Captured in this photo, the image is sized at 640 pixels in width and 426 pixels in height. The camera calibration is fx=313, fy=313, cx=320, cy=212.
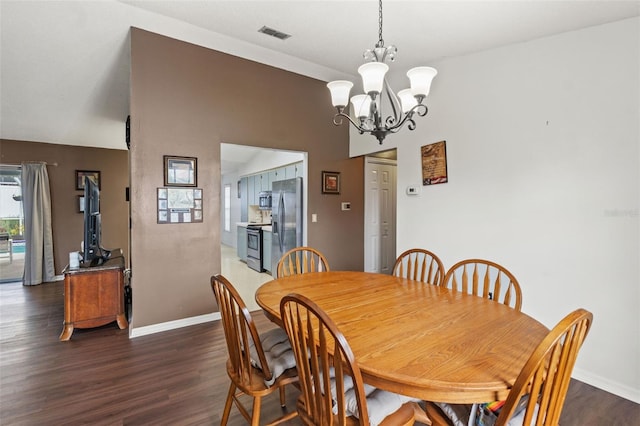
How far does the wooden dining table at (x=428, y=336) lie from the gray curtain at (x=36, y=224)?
18.2 feet

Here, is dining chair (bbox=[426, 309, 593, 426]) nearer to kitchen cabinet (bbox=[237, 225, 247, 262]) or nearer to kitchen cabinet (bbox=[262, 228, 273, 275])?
kitchen cabinet (bbox=[262, 228, 273, 275])

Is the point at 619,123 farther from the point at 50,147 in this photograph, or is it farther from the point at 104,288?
the point at 50,147

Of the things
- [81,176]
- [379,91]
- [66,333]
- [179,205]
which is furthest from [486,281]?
[81,176]

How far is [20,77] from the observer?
3.60 m

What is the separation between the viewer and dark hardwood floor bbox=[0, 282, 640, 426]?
1916 mm

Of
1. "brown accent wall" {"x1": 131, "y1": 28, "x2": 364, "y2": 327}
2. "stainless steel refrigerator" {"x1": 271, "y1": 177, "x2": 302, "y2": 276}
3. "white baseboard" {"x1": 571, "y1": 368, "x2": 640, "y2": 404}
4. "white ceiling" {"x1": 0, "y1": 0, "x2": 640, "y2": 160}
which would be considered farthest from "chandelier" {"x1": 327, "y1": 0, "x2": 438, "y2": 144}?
"stainless steel refrigerator" {"x1": 271, "y1": 177, "x2": 302, "y2": 276}

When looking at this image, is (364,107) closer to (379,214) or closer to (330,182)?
(330,182)

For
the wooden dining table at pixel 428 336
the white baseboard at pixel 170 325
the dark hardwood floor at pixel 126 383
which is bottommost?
the dark hardwood floor at pixel 126 383

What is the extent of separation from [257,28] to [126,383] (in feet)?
10.5

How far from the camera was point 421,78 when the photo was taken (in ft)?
6.01

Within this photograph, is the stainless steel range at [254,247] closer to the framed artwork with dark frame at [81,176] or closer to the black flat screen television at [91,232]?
the black flat screen television at [91,232]

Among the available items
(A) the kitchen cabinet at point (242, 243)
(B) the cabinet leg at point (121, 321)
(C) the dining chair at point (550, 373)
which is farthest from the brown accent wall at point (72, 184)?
(C) the dining chair at point (550, 373)

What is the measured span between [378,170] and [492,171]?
2.28m

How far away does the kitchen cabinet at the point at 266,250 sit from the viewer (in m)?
5.64
